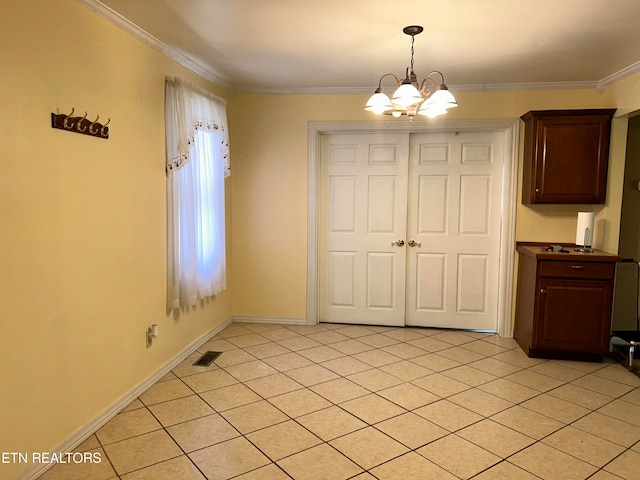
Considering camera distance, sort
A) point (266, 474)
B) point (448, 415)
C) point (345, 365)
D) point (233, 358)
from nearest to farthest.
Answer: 1. point (266, 474)
2. point (448, 415)
3. point (345, 365)
4. point (233, 358)

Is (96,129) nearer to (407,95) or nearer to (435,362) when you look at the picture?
(407,95)

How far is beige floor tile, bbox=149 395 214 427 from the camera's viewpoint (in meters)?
2.75

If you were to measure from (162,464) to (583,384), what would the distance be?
3.00 m

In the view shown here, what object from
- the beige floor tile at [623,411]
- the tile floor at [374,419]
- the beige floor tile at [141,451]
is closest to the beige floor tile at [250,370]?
the tile floor at [374,419]

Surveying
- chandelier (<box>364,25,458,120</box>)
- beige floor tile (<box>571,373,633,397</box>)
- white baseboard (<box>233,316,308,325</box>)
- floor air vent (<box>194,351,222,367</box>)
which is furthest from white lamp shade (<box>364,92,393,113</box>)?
white baseboard (<box>233,316,308,325</box>)

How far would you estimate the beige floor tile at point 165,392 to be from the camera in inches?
118

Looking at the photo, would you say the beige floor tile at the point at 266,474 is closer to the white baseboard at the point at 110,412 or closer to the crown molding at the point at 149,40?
the white baseboard at the point at 110,412

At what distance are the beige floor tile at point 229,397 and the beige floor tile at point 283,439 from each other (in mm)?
390

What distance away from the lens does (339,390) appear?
3.19 m

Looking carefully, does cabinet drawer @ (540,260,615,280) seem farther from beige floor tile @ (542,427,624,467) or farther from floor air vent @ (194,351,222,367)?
floor air vent @ (194,351,222,367)

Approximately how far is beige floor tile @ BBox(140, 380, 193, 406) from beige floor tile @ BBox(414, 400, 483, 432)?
1615 millimetres

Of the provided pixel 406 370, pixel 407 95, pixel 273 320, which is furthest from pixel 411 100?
pixel 273 320

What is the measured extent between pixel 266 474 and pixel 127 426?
0.99 meters

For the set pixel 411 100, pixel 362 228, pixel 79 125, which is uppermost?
pixel 411 100
